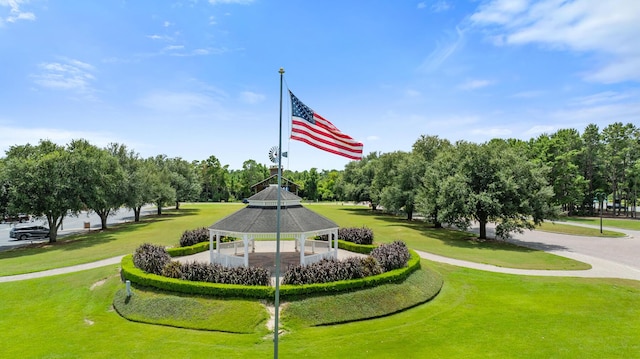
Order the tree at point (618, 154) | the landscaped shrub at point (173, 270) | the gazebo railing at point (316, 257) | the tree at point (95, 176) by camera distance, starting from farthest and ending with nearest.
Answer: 1. the tree at point (618, 154)
2. the tree at point (95, 176)
3. the gazebo railing at point (316, 257)
4. the landscaped shrub at point (173, 270)

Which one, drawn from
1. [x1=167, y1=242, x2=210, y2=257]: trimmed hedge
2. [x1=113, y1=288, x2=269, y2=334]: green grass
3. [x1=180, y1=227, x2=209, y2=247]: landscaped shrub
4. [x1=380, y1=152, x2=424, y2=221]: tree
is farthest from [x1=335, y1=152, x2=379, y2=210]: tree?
[x1=113, y1=288, x2=269, y2=334]: green grass

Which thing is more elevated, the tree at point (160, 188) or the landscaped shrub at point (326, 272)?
the tree at point (160, 188)

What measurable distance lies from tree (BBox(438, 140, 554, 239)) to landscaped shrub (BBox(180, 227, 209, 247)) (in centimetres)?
2567

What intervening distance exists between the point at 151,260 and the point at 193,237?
34.5 feet

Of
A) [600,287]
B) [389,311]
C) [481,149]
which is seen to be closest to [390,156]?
[481,149]

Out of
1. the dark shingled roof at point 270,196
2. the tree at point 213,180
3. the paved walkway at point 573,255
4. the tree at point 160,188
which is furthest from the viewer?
the tree at point 213,180

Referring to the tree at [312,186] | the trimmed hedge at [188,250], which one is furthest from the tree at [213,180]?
the trimmed hedge at [188,250]

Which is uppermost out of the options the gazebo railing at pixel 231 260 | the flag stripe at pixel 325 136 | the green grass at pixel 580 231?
the flag stripe at pixel 325 136

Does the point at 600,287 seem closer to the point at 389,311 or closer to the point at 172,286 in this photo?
the point at 389,311

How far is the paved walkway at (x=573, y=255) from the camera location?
25797 mm

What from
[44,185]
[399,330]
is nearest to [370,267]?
[399,330]

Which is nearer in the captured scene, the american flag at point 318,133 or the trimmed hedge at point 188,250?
the american flag at point 318,133

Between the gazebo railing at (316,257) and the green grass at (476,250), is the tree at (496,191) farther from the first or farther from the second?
the gazebo railing at (316,257)

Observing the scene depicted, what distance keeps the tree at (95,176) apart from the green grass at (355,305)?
1410 inches
